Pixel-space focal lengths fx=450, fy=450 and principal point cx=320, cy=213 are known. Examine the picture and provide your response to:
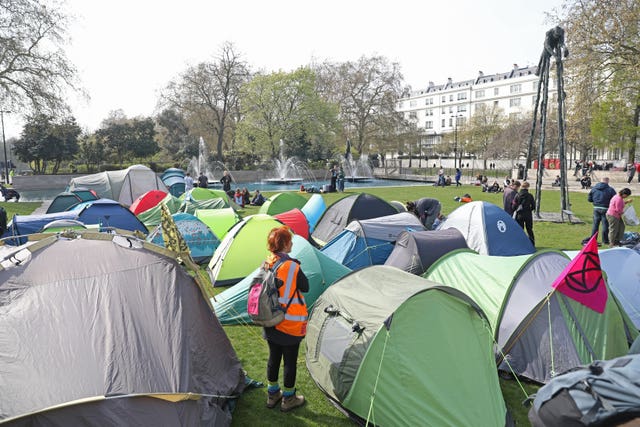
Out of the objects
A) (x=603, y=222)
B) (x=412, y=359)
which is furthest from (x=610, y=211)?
(x=412, y=359)

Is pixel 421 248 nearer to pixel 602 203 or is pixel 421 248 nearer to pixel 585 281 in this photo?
pixel 585 281

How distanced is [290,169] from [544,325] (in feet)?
129

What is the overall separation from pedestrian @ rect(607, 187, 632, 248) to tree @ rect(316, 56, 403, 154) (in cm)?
3894

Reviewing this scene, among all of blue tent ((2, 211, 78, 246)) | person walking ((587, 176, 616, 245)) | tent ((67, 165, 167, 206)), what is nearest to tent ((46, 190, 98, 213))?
blue tent ((2, 211, 78, 246))

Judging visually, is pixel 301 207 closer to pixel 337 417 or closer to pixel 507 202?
pixel 507 202

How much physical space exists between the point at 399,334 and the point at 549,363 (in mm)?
2102

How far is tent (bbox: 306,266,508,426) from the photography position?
3896mm

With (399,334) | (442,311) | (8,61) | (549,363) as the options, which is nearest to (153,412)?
(399,334)

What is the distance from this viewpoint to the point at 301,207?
1470cm

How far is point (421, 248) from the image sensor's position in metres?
7.22

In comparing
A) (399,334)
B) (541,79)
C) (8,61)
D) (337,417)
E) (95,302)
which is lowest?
(337,417)

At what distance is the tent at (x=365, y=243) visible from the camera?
858cm

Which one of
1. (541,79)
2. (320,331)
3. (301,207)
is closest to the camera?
(320,331)

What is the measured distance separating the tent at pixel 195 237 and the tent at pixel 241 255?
1586mm
